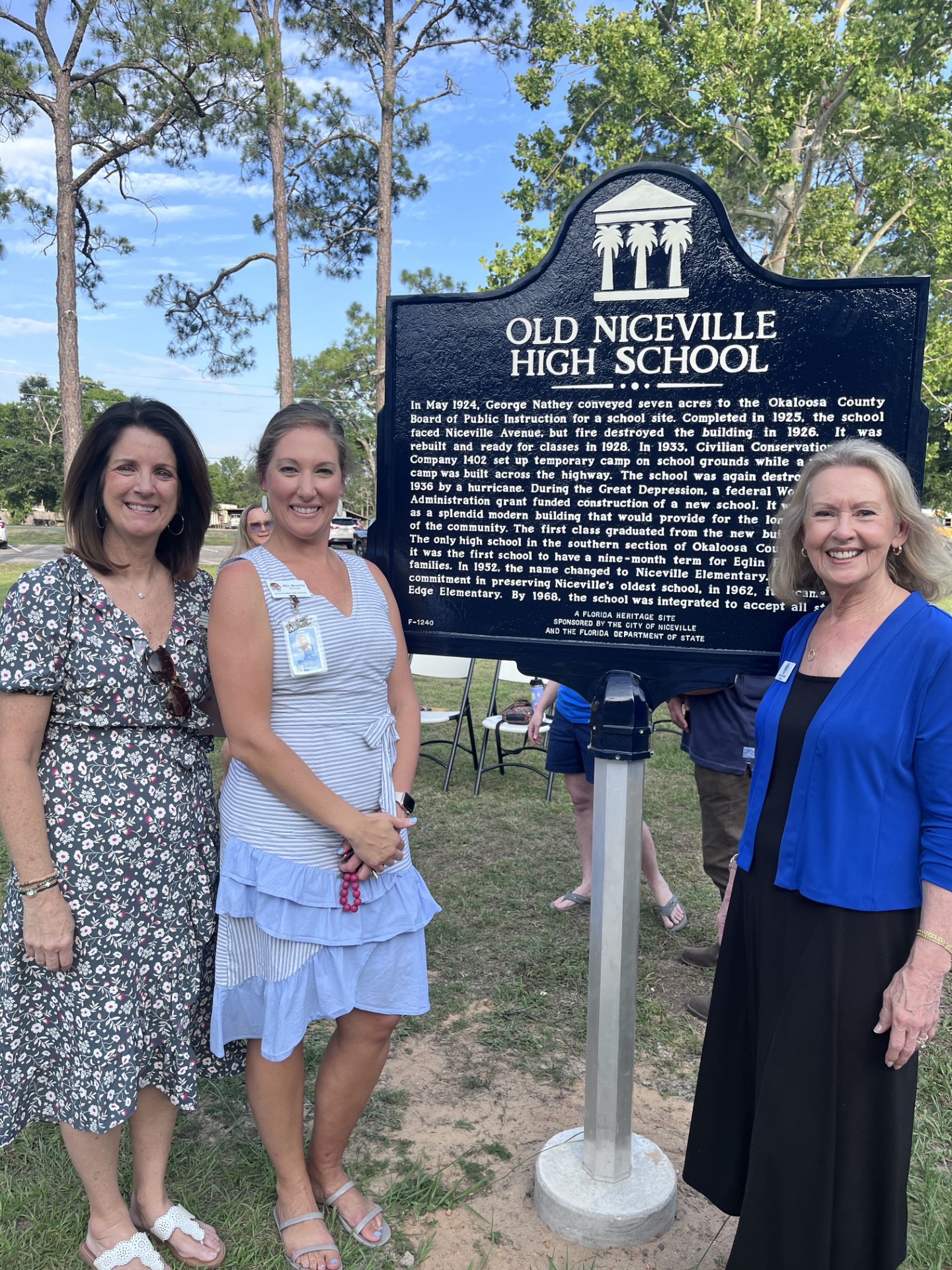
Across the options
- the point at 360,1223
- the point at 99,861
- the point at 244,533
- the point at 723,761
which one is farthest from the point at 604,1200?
the point at 244,533

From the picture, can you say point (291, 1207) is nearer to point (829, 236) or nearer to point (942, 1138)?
point (942, 1138)

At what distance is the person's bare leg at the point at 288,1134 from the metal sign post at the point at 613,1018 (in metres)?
0.64

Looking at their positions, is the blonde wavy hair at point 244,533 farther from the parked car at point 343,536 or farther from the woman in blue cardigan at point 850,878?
the parked car at point 343,536

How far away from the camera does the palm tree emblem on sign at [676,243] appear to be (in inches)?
92.1

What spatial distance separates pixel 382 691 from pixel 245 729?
0.41m

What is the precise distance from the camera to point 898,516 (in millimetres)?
1888

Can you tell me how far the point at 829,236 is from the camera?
17.9 meters

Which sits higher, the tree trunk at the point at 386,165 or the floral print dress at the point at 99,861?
the tree trunk at the point at 386,165

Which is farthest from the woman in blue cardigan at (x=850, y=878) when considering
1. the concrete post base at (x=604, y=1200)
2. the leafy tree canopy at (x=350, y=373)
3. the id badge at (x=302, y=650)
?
the leafy tree canopy at (x=350, y=373)

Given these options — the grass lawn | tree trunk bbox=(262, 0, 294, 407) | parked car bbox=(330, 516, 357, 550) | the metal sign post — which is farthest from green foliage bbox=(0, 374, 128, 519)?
the metal sign post

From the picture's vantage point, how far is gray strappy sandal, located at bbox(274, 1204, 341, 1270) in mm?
2250

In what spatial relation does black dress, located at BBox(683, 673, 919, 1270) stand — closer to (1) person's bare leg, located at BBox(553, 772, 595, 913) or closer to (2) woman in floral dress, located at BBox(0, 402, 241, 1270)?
(2) woman in floral dress, located at BBox(0, 402, 241, 1270)

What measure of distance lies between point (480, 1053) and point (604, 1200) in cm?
105

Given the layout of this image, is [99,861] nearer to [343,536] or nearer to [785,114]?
[785,114]
